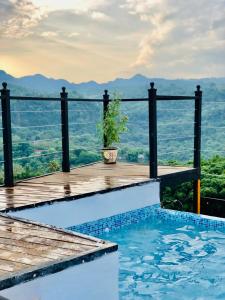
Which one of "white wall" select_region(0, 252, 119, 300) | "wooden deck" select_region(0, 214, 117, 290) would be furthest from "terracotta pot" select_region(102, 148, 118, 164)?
"white wall" select_region(0, 252, 119, 300)

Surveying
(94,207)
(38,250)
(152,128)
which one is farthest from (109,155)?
(38,250)

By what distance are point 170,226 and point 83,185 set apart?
1134 millimetres

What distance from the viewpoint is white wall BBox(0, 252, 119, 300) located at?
8.82 ft

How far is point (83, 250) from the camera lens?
299 cm

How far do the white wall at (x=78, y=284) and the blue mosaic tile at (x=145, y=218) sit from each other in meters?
2.08

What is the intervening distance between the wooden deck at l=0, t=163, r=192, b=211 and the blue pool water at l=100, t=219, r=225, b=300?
0.57 m

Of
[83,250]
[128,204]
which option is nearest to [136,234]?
[128,204]

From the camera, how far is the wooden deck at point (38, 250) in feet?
8.79

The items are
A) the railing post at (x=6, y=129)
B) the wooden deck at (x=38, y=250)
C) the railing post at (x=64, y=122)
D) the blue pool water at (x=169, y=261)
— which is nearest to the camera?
the wooden deck at (x=38, y=250)

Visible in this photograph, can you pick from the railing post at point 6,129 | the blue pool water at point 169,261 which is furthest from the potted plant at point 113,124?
the railing post at point 6,129

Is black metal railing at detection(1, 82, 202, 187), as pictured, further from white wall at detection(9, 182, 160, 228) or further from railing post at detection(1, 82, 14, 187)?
white wall at detection(9, 182, 160, 228)

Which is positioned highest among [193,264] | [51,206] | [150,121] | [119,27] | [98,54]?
[119,27]

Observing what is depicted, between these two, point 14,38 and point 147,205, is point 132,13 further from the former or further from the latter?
point 147,205

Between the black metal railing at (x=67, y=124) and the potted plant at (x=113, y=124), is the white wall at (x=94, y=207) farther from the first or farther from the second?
the potted plant at (x=113, y=124)
